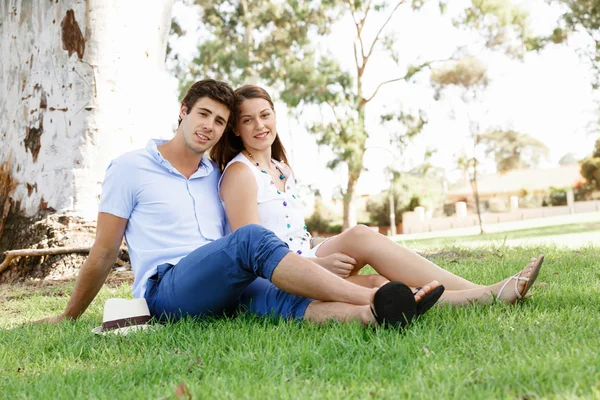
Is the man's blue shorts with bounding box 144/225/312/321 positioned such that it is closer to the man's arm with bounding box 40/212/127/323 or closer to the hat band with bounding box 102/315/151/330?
the hat band with bounding box 102/315/151/330

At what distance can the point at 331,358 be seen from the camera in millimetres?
2270

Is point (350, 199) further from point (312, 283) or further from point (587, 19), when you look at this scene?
point (312, 283)

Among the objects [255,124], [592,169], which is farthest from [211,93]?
[592,169]

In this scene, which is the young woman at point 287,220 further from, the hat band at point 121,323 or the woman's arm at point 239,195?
the hat band at point 121,323

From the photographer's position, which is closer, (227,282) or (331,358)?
(331,358)

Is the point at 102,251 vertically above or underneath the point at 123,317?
above

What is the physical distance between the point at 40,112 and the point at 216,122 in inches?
139

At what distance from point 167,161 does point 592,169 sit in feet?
109

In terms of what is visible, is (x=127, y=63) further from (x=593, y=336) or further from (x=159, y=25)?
(x=593, y=336)

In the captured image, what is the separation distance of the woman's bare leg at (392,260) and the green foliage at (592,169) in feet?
103

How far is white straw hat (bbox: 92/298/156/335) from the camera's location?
2.95m

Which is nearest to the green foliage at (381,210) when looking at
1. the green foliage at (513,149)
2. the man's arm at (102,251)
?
the green foliage at (513,149)

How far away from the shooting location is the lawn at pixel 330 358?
6.18ft

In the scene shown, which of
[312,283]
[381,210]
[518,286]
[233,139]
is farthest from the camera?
[381,210]
